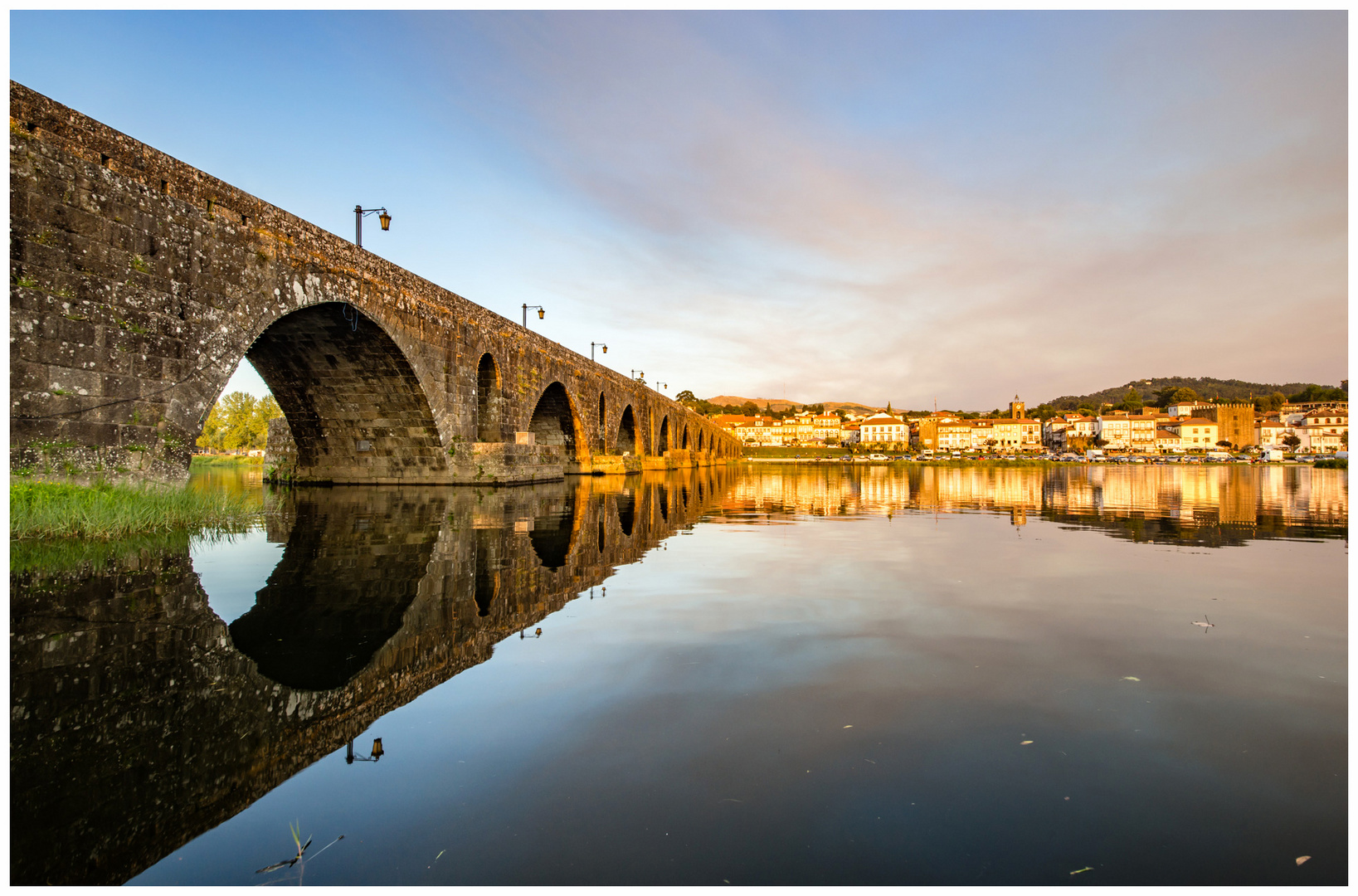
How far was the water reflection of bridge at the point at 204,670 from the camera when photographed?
2.38 metres

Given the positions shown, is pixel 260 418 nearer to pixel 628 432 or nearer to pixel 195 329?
pixel 628 432

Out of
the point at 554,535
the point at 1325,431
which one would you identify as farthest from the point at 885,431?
the point at 554,535

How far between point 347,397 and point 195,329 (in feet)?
28.0

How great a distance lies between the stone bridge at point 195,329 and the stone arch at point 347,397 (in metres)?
0.05

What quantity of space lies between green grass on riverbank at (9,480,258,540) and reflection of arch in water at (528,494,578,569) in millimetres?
4628

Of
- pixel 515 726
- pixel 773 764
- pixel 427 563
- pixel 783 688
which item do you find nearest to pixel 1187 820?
pixel 773 764

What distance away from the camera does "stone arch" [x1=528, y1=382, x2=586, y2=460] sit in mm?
31531

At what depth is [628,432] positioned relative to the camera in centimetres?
4478

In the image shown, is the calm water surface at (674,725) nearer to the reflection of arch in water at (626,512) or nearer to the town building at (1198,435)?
the reflection of arch in water at (626,512)

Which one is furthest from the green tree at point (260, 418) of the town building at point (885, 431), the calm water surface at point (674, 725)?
the town building at point (885, 431)

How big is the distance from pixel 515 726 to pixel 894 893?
5.89 feet

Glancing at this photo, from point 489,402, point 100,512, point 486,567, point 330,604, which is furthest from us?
point 489,402

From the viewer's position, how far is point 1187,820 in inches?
89.9

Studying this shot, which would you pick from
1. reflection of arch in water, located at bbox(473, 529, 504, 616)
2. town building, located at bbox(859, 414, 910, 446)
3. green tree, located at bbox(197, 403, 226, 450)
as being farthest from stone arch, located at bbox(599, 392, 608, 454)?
town building, located at bbox(859, 414, 910, 446)
